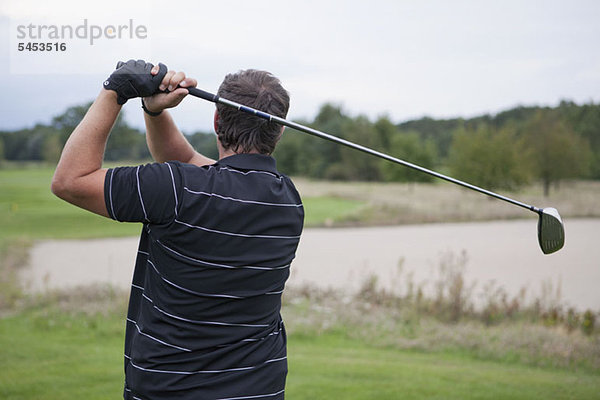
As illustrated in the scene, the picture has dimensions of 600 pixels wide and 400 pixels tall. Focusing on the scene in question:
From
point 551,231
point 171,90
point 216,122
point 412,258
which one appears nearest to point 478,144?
point 412,258

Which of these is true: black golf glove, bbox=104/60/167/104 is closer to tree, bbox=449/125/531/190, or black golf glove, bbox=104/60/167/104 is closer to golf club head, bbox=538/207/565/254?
golf club head, bbox=538/207/565/254

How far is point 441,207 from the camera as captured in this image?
1544 centimetres

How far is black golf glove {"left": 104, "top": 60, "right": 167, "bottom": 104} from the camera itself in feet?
4.09

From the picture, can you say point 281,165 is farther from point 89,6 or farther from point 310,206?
point 89,6

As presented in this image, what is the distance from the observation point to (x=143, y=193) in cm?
118

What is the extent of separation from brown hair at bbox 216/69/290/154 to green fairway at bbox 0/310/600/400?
2.19 m

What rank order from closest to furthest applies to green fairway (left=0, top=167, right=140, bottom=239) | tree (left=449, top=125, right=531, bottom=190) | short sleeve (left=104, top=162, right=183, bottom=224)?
short sleeve (left=104, top=162, right=183, bottom=224), tree (left=449, top=125, right=531, bottom=190), green fairway (left=0, top=167, right=140, bottom=239)

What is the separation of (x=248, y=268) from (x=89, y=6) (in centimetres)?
358

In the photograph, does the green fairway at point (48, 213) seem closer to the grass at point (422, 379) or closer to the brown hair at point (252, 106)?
the grass at point (422, 379)

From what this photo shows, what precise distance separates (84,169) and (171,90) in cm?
28

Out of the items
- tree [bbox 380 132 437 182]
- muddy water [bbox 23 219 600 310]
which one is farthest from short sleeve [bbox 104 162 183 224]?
tree [bbox 380 132 437 182]

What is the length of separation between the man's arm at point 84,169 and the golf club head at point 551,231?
5.05ft

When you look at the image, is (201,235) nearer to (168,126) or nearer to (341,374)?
(168,126)

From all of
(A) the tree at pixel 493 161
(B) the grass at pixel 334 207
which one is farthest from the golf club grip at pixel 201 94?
(B) the grass at pixel 334 207
